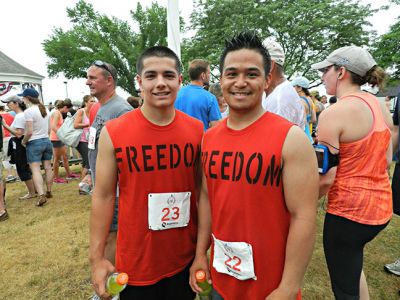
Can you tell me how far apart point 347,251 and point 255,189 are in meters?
0.94

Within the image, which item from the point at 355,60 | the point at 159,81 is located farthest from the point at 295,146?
the point at 355,60

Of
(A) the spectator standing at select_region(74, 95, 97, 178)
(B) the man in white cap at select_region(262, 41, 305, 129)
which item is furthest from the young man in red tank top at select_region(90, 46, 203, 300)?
(A) the spectator standing at select_region(74, 95, 97, 178)

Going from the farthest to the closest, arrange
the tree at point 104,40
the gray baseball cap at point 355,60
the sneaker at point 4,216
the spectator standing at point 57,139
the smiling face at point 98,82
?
the tree at point 104,40 < the spectator standing at point 57,139 < the sneaker at point 4,216 < the smiling face at point 98,82 < the gray baseball cap at point 355,60

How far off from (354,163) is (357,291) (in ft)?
2.73

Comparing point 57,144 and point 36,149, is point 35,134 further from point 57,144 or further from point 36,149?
point 57,144

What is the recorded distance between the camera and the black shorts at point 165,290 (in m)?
1.62

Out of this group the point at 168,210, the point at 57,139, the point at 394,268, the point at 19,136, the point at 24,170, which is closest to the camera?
the point at 168,210

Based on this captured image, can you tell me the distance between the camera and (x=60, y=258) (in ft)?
11.4

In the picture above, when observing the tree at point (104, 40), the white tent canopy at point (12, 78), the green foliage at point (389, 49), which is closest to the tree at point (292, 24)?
the green foliage at point (389, 49)

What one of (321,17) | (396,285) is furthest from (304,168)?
(321,17)

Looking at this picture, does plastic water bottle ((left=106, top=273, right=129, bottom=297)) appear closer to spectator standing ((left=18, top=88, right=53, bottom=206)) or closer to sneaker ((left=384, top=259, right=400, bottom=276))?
sneaker ((left=384, top=259, right=400, bottom=276))

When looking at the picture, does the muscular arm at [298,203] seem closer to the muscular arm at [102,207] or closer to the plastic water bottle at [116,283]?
the plastic water bottle at [116,283]

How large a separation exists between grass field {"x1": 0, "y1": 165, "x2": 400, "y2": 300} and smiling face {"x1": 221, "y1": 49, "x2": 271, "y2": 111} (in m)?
2.27

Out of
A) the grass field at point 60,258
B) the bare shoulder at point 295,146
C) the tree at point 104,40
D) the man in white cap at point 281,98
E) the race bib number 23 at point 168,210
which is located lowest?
the grass field at point 60,258
